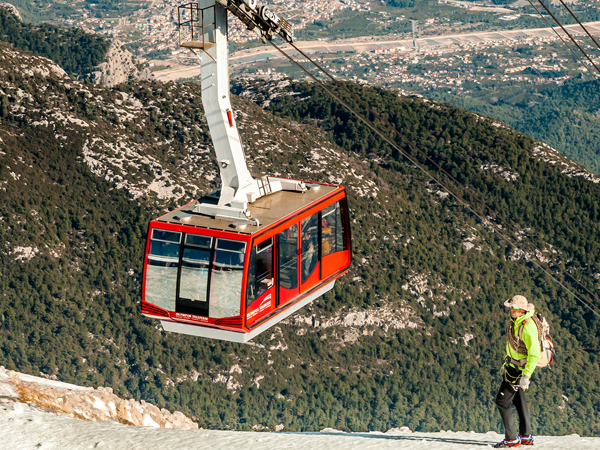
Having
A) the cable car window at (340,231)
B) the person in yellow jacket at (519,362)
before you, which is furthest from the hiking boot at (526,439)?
the cable car window at (340,231)

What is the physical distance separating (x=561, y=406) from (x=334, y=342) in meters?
23.7

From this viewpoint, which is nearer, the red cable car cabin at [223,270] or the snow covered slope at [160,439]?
the snow covered slope at [160,439]

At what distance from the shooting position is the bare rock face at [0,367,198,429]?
758 inches

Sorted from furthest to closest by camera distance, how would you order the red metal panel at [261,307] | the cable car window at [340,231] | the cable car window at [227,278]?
the cable car window at [340,231] → the red metal panel at [261,307] → the cable car window at [227,278]

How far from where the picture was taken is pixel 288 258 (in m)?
19.3

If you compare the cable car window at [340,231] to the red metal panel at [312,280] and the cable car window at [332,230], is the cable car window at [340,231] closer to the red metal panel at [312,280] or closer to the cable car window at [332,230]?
the cable car window at [332,230]

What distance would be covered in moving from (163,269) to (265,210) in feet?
10.3

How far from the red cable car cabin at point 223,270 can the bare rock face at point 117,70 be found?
114 metres

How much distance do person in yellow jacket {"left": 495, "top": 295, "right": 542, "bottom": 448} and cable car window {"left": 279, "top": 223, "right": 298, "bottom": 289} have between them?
630cm

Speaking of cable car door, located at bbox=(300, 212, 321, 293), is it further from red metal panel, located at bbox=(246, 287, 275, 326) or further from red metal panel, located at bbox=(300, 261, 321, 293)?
red metal panel, located at bbox=(246, 287, 275, 326)

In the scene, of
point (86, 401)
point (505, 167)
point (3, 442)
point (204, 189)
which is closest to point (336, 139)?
point (505, 167)

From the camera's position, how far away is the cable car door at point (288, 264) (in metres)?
19.0

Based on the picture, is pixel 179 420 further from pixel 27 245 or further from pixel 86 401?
pixel 27 245

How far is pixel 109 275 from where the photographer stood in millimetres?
60812
